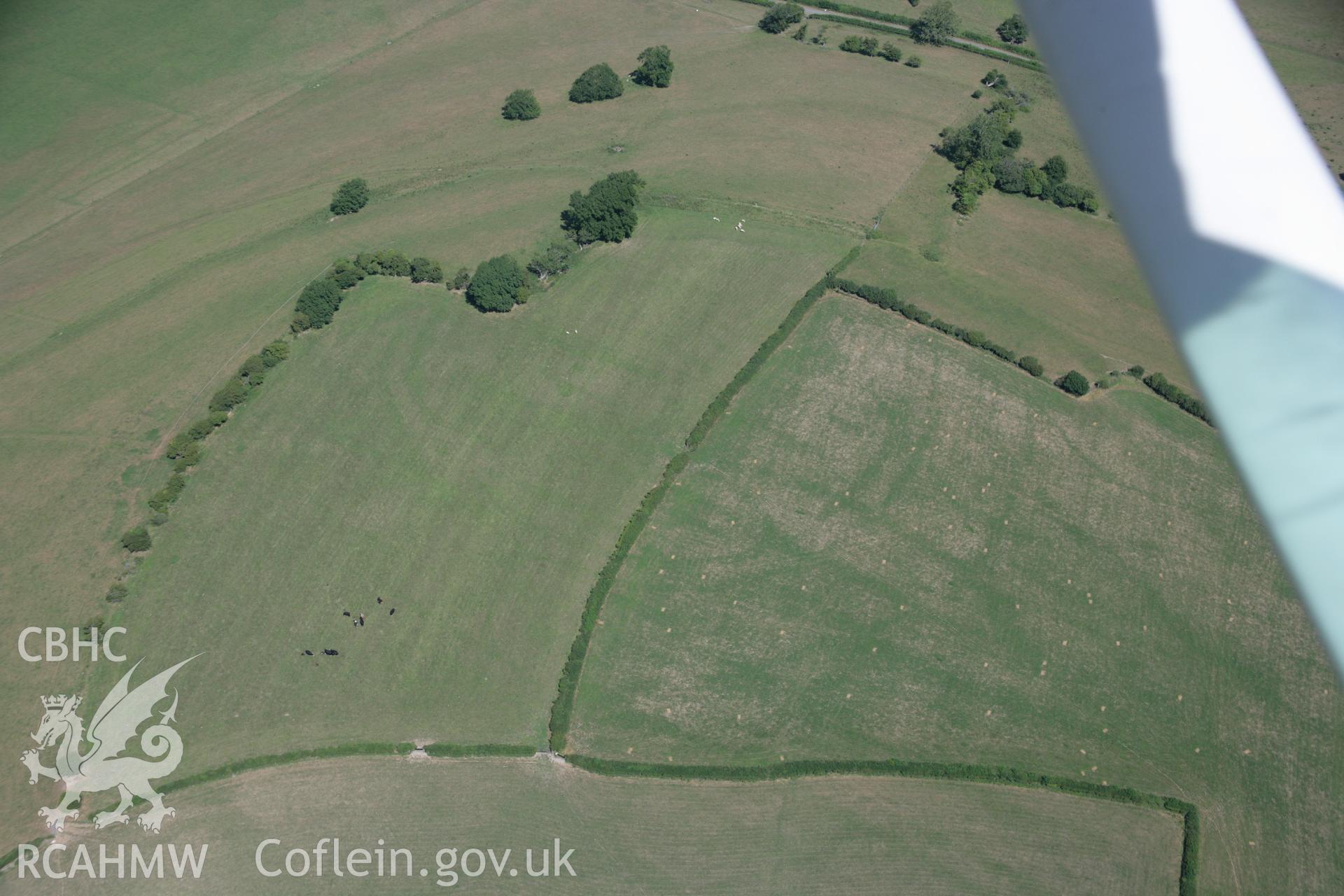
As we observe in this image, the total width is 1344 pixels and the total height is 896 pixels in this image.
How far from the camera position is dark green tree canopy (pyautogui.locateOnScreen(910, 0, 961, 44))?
9919cm

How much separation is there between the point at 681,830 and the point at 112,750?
35.0m

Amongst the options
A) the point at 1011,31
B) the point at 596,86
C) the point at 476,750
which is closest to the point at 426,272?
the point at 596,86

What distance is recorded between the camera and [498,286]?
71.2m

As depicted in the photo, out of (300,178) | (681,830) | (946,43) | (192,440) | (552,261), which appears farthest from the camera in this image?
(946,43)

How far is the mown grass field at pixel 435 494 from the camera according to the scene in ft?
177

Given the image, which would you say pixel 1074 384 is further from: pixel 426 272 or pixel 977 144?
pixel 426 272

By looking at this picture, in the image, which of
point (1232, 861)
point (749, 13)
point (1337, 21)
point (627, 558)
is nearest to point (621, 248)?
point (627, 558)

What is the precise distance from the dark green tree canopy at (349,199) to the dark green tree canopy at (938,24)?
219 ft

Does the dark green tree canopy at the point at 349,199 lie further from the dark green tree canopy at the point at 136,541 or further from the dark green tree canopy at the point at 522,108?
the dark green tree canopy at the point at 136,541

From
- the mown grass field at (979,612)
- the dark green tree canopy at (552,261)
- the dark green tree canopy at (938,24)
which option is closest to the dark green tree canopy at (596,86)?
the dark green tree canopy at (552,261)

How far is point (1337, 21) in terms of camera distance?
103 m

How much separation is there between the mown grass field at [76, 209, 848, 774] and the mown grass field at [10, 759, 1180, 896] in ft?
9.13

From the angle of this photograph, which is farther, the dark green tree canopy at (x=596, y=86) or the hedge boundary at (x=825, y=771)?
the dark green tree canopy at (x=596, y=86)

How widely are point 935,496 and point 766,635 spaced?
54.6ft
